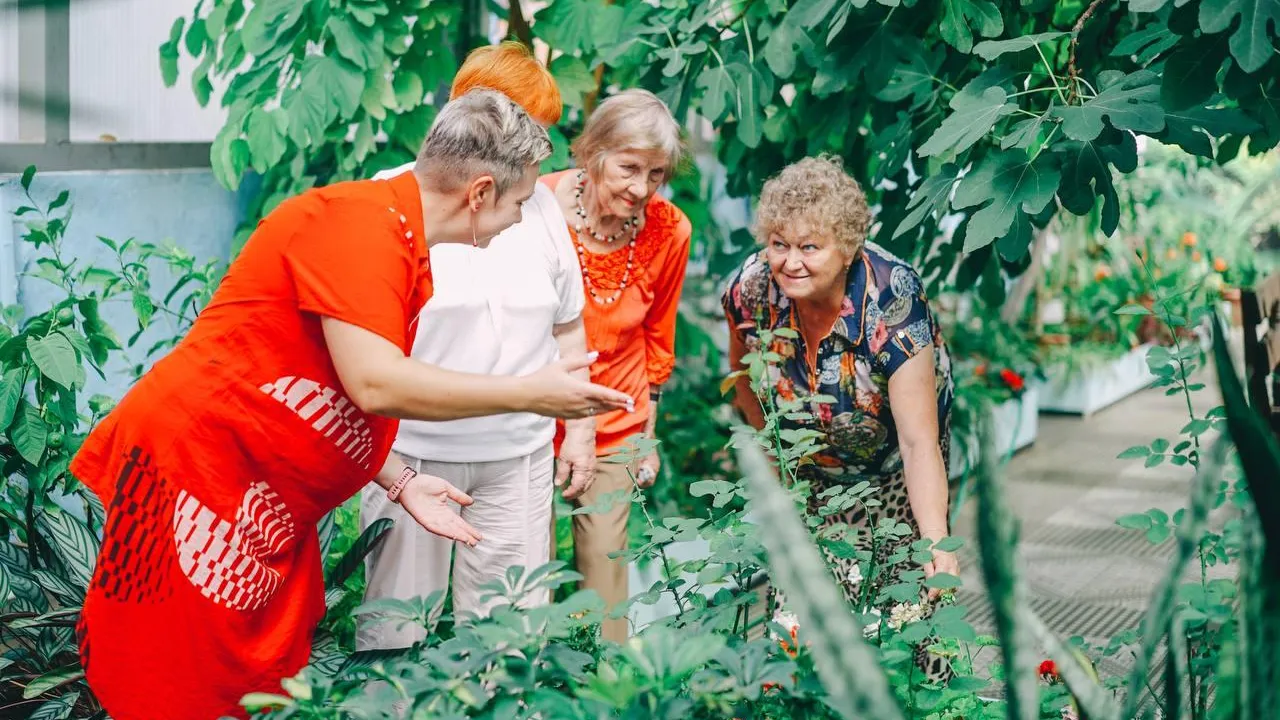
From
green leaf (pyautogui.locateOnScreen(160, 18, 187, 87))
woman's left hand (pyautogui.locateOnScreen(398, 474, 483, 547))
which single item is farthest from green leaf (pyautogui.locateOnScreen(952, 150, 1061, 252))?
green leaf (pyautogui.locateOnScreen(160, 18, 187, 87))

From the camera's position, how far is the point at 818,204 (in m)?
2.62

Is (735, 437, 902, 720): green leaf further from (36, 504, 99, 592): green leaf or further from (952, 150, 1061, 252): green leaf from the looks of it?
(36, 504, 99, 592): green leaf

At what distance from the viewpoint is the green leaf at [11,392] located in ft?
8.01

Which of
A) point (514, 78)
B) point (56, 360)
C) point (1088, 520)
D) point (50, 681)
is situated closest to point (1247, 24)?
point (514, 78)

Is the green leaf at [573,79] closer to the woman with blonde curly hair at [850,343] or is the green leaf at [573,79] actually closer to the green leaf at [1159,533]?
the woman with blonde curly hair at [850,343]

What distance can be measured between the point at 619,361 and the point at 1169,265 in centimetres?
721

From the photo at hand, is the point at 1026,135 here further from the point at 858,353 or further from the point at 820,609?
the point at 820,609

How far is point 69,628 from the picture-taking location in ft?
8.07

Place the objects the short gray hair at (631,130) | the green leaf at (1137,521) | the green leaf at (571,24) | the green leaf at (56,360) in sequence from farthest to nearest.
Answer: the green leaf at (571,24) → the short gray hair at (631,130) → the green leaf at (56,360) → the green leaf at (1137,521)

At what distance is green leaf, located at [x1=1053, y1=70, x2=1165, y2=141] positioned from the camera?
2111 millimetres

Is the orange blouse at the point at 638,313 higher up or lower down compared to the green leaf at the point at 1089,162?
lower down

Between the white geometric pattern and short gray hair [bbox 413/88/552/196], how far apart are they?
559 mm

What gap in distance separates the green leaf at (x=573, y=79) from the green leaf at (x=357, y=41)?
639 millimetres

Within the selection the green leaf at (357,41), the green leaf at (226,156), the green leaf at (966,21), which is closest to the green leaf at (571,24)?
the green leaf at (357,41)
